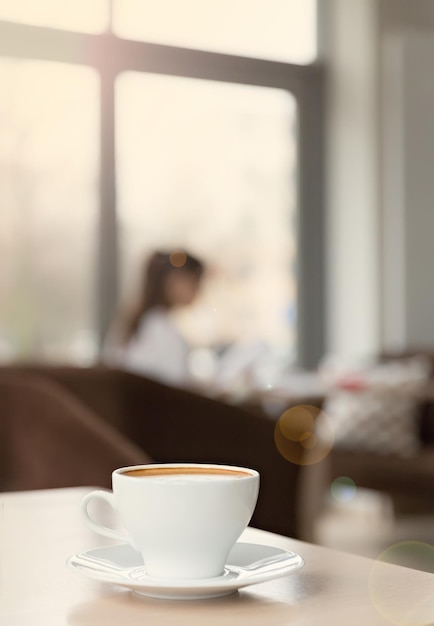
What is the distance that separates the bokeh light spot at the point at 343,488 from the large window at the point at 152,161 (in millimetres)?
1027

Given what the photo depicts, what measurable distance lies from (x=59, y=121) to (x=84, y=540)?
322cm

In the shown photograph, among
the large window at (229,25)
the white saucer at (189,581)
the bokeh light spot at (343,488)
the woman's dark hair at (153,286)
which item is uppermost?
the large window at (229,25)

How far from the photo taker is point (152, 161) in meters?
3.68

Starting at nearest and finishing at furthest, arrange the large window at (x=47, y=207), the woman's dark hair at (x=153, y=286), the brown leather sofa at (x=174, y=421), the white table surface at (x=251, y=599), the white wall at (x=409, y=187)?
the white table surface at (x=251, y=599), the brown leather sofa at (x=174, y=421), the woman's dark hair at (x=153, y=286), the large window at (x=47, y=207), the white wall at (x=409, y=187)

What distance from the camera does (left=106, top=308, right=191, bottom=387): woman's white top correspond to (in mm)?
2564

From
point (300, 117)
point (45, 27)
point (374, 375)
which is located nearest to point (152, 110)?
point (45, 27)

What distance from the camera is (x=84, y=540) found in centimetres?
46

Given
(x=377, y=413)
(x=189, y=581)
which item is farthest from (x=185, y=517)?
(x=377, y=413)

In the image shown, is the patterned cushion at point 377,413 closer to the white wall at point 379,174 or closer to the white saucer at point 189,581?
the white wall at point 379,174

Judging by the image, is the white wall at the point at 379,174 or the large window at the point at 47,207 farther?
the white wall at the point at 379,174

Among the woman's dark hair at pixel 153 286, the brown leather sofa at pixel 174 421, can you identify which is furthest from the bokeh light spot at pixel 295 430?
the woman's dark hair at pixel 153 286

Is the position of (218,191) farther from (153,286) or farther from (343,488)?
(343,488)

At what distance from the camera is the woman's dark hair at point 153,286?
2619 mm

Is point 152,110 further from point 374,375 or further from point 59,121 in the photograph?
point 374,375
